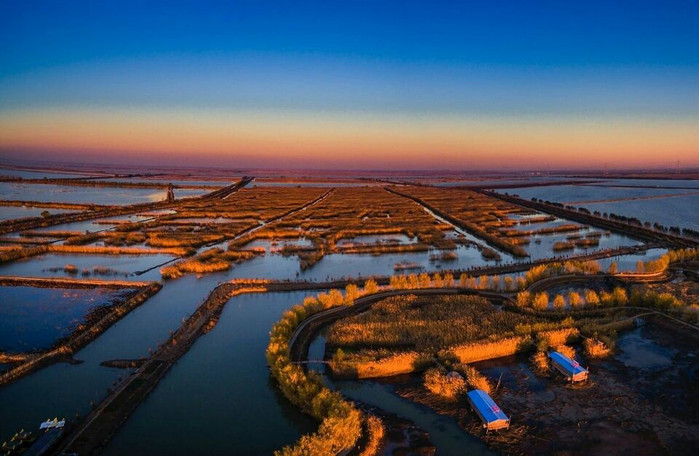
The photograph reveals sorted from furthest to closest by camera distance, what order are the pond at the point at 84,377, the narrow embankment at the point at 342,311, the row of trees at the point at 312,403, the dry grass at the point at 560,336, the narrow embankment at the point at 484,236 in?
the narrow embankment at the point at 484,236 < the narrow embankment at the point at 342,311 < the dry grass at the point at 560,336 < the pond at the point at 84,377 < the row of trees at the point at 312,403

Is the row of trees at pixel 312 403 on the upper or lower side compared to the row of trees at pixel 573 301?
lower

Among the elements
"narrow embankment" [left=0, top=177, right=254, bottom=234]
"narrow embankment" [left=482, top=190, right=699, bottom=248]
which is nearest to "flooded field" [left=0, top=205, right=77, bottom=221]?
"narrow embankment" [left=0, top=177, right=254, bottom=234]

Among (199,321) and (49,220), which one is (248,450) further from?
(49,220)

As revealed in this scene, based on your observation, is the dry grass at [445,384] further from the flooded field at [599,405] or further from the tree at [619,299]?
the tree at [619,299]

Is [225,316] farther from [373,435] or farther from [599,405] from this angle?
[599,405]

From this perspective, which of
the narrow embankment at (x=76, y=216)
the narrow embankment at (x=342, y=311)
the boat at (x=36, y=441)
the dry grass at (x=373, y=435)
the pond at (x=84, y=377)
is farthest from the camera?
the narrow embankment at (x=76, y=216)

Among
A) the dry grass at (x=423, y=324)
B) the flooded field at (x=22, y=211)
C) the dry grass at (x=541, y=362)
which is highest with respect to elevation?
the flooded field at (x=22, y=211)

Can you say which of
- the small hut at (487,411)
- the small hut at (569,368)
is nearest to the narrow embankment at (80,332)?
the small hut at (487,411)

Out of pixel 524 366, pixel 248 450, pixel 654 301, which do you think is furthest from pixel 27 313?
pixel 654 301
